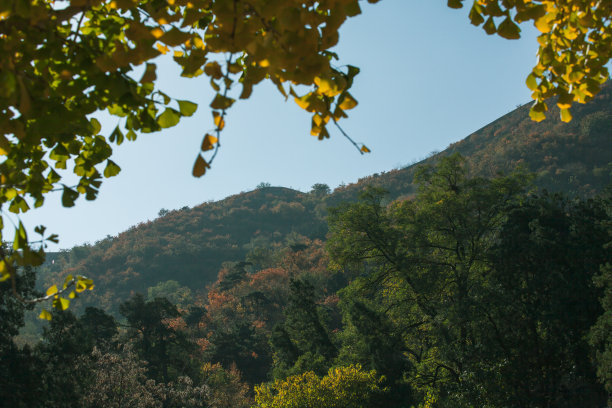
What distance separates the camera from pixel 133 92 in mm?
1391

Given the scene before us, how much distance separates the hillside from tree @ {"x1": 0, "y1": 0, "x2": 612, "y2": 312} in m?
41.5

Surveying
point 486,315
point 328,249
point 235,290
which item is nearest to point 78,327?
point 328,249

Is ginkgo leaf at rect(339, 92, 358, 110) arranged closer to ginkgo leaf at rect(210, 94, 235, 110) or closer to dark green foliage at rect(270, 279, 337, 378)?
ginkgo leaf at rect(210, 94, 235, 110)

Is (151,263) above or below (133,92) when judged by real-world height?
above

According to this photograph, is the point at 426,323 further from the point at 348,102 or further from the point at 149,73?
the point at 149,73

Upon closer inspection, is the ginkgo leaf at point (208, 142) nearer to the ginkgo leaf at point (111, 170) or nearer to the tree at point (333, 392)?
the ginkgo leaf at point (111, 170)

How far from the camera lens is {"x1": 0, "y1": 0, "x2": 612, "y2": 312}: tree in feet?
4.02

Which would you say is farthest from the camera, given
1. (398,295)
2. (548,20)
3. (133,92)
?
(398,295)

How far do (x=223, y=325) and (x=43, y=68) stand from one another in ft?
113

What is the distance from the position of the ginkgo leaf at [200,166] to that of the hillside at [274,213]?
1690 inches

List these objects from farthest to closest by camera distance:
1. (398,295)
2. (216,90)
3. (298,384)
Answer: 1. (398,295)
2. (298,384)
3. (216,90)

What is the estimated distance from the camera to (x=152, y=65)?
1296mm

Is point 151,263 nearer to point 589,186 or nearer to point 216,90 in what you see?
point 589,186

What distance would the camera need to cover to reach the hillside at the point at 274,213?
44.2 m
